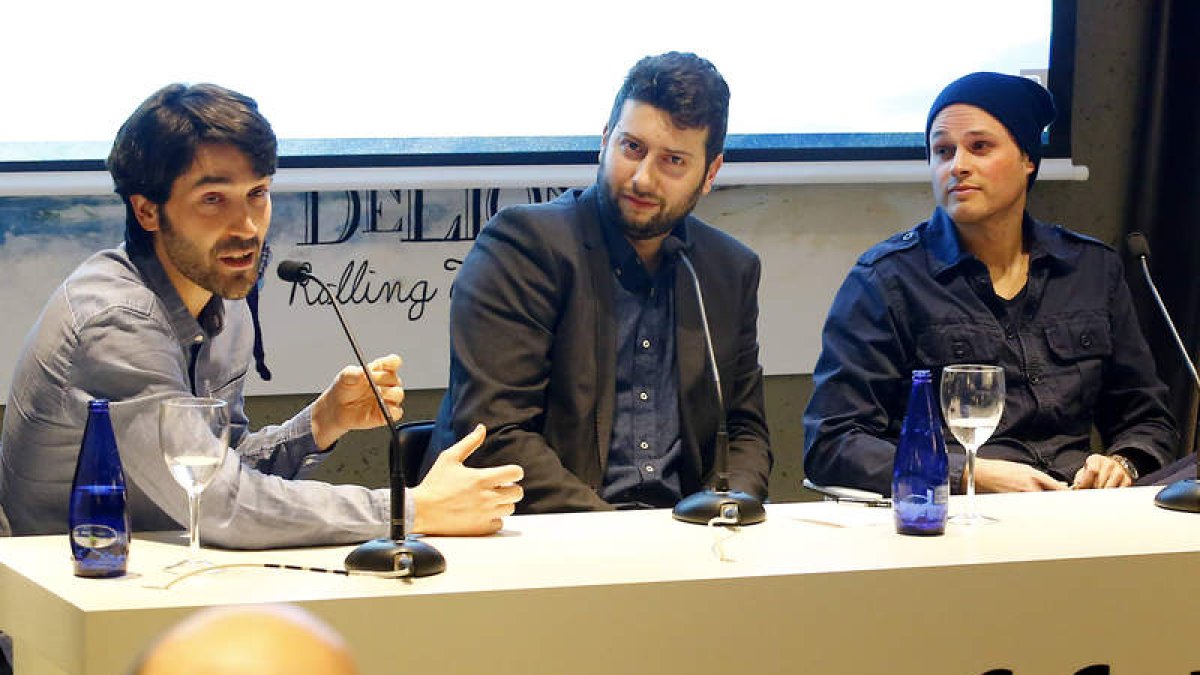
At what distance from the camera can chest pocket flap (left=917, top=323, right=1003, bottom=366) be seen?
318 cm

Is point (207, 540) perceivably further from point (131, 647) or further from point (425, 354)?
point (425, 354)

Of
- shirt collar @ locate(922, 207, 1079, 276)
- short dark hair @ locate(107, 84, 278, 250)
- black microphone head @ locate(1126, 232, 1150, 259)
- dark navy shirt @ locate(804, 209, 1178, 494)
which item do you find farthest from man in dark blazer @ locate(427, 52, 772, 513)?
black microphone head @ locate(1126, 232, 1150, 259)

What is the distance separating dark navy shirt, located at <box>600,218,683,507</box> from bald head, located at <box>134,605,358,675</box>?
7.32 ft

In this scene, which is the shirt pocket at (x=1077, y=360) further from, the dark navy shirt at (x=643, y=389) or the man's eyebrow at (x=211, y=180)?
the man's eyebrow at (x=211, y=180)

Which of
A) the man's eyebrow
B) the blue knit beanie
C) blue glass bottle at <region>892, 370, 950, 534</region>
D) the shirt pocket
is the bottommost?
the shirt pocket

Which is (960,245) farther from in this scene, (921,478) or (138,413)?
(138,413)

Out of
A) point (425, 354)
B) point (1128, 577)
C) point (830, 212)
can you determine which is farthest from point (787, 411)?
point (1128, 577)

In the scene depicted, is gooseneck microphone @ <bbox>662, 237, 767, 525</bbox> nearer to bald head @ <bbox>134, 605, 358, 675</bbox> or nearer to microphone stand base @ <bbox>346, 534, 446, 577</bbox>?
microphone stand base @ <bbox>346, 534, 446, 577</bbox>

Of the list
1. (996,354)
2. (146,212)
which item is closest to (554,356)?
(146,212)

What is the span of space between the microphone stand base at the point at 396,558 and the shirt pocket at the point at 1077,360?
1748 millimetres

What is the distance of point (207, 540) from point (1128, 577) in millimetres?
1190

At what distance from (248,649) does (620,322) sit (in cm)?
233

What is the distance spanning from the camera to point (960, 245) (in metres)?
3.28

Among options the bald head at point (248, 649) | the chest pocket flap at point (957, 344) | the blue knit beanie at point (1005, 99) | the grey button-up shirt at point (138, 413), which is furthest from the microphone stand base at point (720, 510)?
the bald head at point (248, 649)
